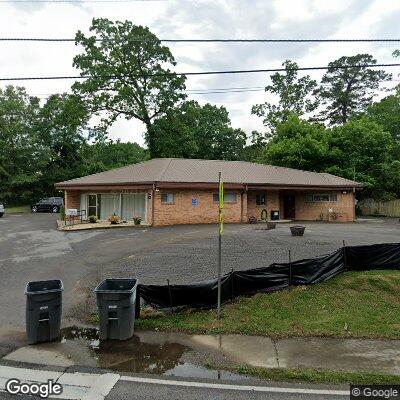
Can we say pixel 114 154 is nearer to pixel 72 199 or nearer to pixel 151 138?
pixel 151 138

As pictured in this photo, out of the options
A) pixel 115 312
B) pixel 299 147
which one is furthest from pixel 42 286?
pixel 299 147

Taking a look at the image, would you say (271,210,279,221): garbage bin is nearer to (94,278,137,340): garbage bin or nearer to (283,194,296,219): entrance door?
(283,194,296,219): entrance door

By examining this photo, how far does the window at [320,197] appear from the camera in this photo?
29.1 metres

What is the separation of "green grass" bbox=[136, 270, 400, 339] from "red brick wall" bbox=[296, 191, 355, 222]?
1858 cm

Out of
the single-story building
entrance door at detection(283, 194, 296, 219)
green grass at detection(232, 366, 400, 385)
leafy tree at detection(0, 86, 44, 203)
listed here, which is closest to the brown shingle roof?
the single-story building

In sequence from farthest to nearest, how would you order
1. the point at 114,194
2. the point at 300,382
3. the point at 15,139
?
the point at 15,139 → the point at 114,194 → the point at 300,382

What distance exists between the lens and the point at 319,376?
581cm

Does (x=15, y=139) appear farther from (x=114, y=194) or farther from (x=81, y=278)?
(x=81, y=278)

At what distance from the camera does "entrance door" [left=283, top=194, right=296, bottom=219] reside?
1197 inches

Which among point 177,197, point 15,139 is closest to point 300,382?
point 177,197

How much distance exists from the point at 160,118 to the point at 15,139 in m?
18.9

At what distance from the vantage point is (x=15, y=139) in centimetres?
4638

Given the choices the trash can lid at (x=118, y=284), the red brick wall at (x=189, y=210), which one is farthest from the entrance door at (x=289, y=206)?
the trash can lid at (x=118, y=284)

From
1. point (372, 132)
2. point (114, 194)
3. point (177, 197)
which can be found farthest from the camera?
point (372, 132)
